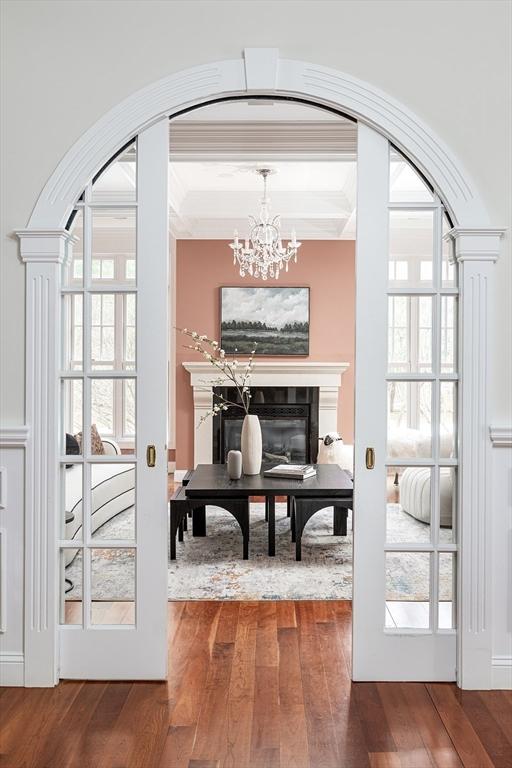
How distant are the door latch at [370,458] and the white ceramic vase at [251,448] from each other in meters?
2.35

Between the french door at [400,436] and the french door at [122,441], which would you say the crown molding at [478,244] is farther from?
the french door at [122,441]

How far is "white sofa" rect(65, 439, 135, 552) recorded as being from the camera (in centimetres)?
284

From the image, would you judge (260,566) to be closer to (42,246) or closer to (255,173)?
(42,246)

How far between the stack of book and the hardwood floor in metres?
1.85

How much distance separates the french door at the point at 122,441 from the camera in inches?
111

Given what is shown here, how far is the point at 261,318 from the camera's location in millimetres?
7992

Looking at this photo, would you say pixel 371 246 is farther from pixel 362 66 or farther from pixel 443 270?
pixel 362 66

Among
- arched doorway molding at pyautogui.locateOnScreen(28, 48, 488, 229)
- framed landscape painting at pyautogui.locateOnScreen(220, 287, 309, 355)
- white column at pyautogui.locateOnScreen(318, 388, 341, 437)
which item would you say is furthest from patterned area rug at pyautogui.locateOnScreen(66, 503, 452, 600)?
framed landscape painting at pyautogui.locateOnScreen(220, 287, 309, 355)

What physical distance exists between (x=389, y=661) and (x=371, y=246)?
5.70 feet

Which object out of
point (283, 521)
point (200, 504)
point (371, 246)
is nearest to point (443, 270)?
point (371, 246)

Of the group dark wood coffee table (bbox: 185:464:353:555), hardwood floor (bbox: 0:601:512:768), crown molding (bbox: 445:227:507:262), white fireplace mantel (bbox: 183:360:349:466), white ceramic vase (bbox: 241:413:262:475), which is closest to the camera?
hardwood floor (bbox: 0:601:512:768)

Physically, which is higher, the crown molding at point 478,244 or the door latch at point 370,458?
the crown molding at point 478,244

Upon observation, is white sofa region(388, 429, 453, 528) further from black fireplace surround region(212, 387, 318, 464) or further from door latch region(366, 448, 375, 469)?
black fireplace surround region(212, 387, 318, 464)

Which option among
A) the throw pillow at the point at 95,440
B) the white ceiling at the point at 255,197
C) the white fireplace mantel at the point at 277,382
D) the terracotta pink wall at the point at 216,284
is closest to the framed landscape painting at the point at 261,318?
the terracotta pink wall at the point at 216,284
